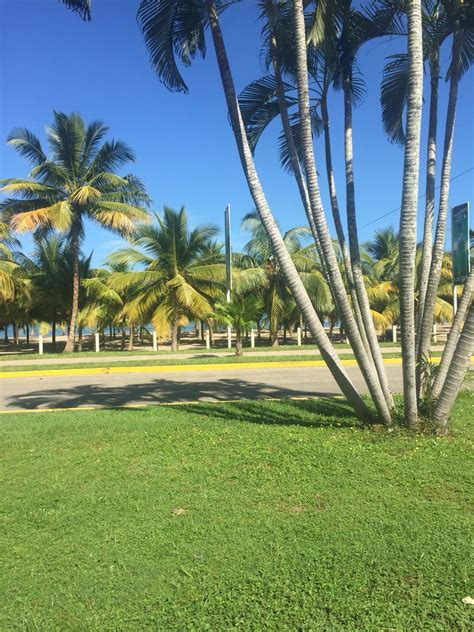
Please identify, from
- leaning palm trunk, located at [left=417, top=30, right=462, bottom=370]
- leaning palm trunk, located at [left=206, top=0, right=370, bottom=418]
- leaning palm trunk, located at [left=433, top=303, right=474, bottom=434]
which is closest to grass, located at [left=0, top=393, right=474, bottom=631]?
leaning palm trunk, located at [left=433, top=303, right=474, bottom=434]

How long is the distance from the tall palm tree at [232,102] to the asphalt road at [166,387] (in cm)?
348

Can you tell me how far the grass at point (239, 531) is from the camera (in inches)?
97.7

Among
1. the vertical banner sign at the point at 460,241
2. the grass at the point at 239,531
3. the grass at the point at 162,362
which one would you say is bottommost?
the grass at the point at 239,531

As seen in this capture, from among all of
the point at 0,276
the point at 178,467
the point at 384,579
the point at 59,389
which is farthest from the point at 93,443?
the point at 0,276

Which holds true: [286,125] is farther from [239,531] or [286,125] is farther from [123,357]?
[123,357]

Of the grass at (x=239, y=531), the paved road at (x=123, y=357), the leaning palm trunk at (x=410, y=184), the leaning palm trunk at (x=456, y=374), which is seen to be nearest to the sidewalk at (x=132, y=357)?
the paved road at (x=123, y=357)

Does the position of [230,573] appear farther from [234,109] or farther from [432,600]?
[234,109]

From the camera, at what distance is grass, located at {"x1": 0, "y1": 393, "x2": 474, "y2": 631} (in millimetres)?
2480

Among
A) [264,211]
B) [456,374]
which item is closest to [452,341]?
[456,374]

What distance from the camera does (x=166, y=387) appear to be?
1084 centimetres

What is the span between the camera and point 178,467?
4785 millimetres

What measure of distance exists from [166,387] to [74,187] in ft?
46.8

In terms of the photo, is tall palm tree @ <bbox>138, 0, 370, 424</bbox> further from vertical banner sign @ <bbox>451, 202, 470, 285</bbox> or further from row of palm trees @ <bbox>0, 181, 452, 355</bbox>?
row of palm trees @ <bbox>0, 181, 452, 355</bbox>

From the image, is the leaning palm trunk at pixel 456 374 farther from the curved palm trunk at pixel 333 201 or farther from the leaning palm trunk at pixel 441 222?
the curved palm trunk at pixel 333 201
